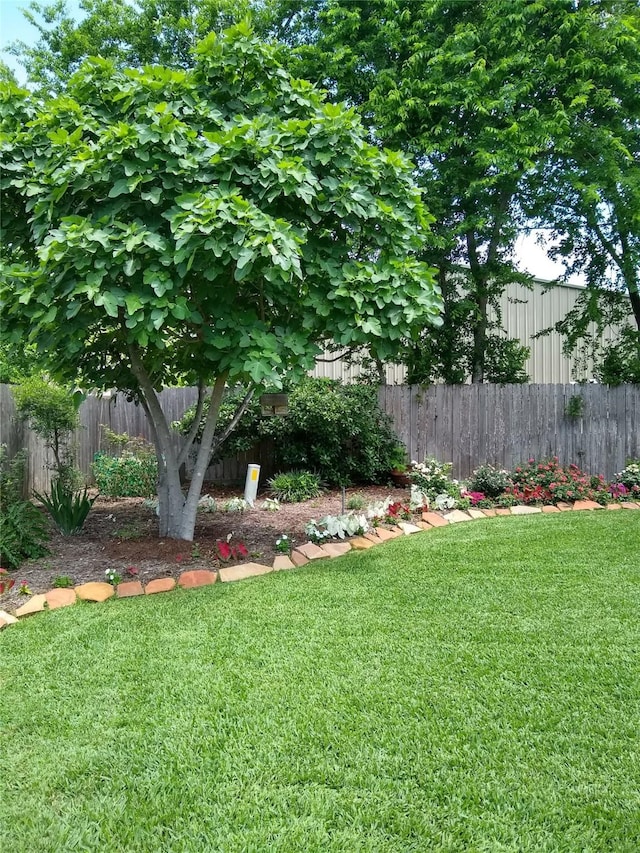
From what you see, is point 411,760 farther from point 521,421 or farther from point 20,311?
point 521,421

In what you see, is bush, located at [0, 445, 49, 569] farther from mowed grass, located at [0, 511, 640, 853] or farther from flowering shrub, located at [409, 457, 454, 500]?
flowering shrub, located at [409, 457, 454, 500]

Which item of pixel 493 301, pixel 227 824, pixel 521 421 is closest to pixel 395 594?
pixel 227 824

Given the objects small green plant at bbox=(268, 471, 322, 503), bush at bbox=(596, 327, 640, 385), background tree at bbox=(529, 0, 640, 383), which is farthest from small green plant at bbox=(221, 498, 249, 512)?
background tree at bbox=(529, 0, 640, 383)

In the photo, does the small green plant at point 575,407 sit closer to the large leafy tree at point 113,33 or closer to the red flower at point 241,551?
the red flower at point 241,551

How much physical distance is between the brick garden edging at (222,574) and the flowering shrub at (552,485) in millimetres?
1271

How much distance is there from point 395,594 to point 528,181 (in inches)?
294

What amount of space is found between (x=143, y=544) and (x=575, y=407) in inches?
238

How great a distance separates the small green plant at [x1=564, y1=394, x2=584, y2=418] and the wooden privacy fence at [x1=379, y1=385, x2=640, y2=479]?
1.1 inches

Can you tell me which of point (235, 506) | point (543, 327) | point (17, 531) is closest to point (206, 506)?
point (235, 506)

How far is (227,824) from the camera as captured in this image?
5.16ft

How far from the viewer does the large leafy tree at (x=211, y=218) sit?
3203 millimetres

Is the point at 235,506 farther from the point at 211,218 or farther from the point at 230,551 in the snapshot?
the point at 211,218

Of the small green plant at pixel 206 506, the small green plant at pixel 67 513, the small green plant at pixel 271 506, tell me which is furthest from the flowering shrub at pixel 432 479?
the small green plant at pixel 67 513

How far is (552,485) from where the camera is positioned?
261 inches
